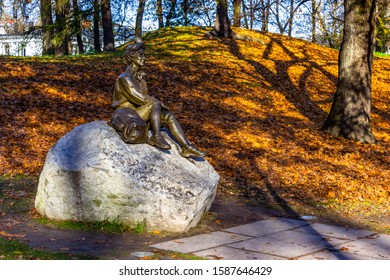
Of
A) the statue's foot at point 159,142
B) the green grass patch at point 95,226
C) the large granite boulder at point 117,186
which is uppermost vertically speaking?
the statue's foot at point 159,142

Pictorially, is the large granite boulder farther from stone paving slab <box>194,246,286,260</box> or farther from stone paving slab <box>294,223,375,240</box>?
stone paving slab <box>294,223,375,240</box>

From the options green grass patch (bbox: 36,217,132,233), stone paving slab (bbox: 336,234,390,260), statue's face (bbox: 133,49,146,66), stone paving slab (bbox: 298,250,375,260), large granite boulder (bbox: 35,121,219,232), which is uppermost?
statue's face (bbox: 133,49,146,66)

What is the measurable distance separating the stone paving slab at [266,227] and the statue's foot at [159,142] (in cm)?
149

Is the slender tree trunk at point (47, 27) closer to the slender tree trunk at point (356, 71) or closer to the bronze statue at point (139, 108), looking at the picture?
the slender tree trunk at point (356, 71)

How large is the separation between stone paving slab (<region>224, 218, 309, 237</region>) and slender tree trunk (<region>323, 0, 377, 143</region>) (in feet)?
24.9

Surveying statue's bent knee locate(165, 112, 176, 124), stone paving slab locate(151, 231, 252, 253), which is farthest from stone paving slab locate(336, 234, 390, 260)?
statue's bent knee locate(165, 112, 176, 124)

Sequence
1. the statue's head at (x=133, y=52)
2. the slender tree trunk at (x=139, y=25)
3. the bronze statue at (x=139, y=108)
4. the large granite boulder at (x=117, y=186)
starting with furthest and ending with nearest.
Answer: the slender tree trunk at (x=139, y=25) → the statue's head at (x=133, y=52) → the bronze statue at (x=139, y=108) → the large granite boulder at (x=117, y=186)

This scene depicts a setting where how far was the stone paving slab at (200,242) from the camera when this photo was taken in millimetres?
7090

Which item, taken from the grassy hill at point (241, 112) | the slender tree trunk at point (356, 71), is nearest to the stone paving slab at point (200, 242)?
the grassy hill at point (241, 112)

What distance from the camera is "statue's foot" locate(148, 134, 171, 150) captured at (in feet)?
27.9

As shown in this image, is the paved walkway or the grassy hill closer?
the paved walkway

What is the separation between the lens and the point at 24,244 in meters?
6.89

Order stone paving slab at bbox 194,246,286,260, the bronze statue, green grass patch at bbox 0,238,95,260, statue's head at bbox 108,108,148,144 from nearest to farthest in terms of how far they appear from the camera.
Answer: green grass patch at bbox 0,238,95,260, stone paving slab at bbox 194,246,286,260, statue's head at bbox 108,108,148,144, the bronze statue
